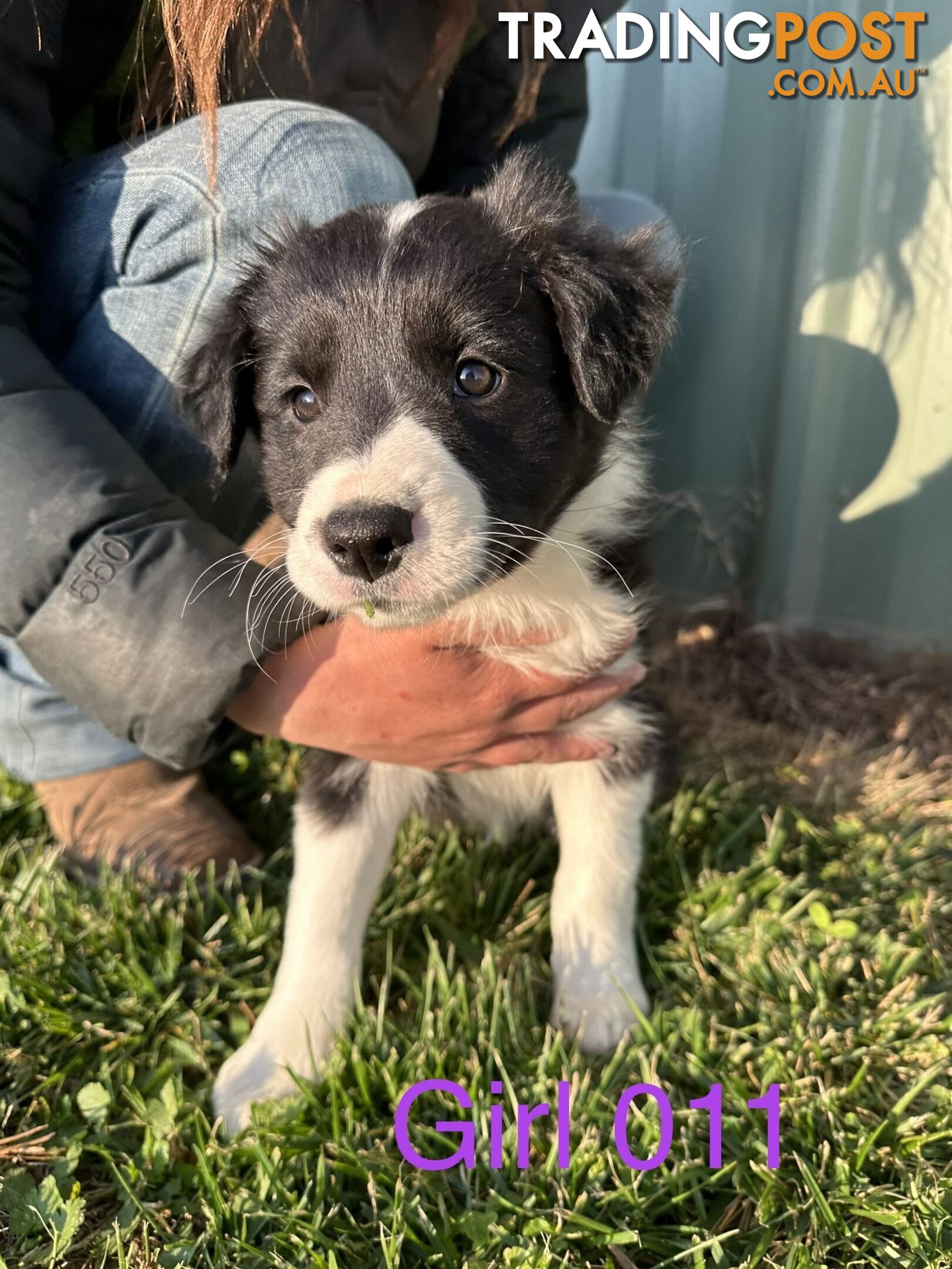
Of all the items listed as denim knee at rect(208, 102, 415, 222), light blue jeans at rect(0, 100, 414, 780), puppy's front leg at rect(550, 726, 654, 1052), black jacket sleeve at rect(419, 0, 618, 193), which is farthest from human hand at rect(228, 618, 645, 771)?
black jacket sleeve at rect(419, 0, 618, 193)

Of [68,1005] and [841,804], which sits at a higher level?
[68,1005]

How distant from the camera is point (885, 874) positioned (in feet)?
7.00

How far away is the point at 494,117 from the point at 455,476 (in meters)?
1.66

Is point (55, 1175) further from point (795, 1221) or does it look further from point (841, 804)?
point (841, 804)

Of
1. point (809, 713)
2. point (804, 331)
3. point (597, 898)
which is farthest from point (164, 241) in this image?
point (809, 713)

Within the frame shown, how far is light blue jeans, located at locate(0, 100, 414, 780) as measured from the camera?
2086mm

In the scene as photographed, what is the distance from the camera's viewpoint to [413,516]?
136 centimetres

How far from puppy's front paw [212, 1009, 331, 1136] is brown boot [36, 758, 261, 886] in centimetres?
47

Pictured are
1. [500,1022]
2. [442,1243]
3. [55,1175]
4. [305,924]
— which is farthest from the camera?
[305,924]

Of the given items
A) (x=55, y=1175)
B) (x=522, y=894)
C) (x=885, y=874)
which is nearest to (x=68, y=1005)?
(x=55, y=1175)

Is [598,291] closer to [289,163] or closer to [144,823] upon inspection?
[289,163]

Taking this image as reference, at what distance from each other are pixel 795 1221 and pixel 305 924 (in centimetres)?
91

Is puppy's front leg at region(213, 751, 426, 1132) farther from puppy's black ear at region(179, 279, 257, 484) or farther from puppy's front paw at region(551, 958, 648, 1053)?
puppy's black ear at region(179, 279, 257, 484)

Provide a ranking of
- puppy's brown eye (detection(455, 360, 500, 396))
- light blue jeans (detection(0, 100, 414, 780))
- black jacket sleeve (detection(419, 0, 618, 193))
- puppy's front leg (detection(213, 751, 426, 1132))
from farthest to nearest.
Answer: black jacket sleeve (detection(419, 0, 618, 193)) → light blue jeans (detection(0, 100, 414, 780)) → puppy's front leg (detection(213, 751, 426, 1132)) → puppy's brown eye (detection(455, 360, 500, 396))
